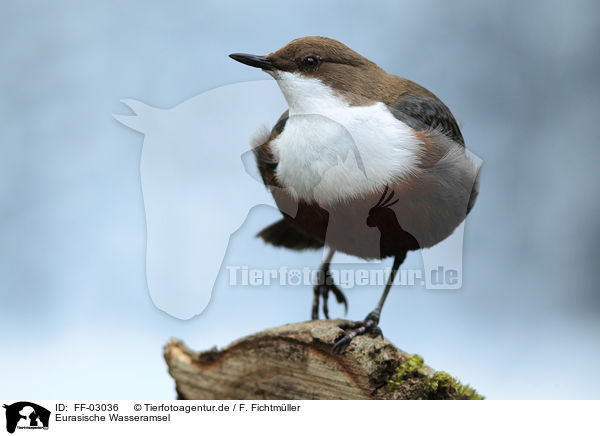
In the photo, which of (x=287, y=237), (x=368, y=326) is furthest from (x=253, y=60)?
(x=368, y=326)

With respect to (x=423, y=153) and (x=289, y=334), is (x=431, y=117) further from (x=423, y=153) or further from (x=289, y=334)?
(x=289, y=334)

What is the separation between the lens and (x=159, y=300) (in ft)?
7.03

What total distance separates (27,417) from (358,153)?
1.50 metres

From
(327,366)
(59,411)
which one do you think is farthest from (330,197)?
(59,411)

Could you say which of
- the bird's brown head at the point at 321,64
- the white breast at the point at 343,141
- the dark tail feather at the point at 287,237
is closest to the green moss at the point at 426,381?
the white breast at the point at 343,141

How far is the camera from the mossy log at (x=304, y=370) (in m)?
2.15

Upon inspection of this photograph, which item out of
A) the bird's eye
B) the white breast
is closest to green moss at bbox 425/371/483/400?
the white breast

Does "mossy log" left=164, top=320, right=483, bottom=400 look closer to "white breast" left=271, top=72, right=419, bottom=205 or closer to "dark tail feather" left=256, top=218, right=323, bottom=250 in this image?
"dark tail feather" left=256, top=218, right=323, bottom=250

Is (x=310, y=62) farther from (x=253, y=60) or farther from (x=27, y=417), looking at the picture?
(x=27, y=417)

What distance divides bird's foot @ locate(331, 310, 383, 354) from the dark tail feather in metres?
0.48

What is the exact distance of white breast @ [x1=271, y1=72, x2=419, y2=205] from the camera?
2.08 metres

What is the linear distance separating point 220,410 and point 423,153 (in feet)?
3.97

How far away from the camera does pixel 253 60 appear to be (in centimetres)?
203

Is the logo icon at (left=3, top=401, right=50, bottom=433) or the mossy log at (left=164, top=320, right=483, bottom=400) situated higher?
the mossy log at (left=164, top=320, right=483, bottom=400)
